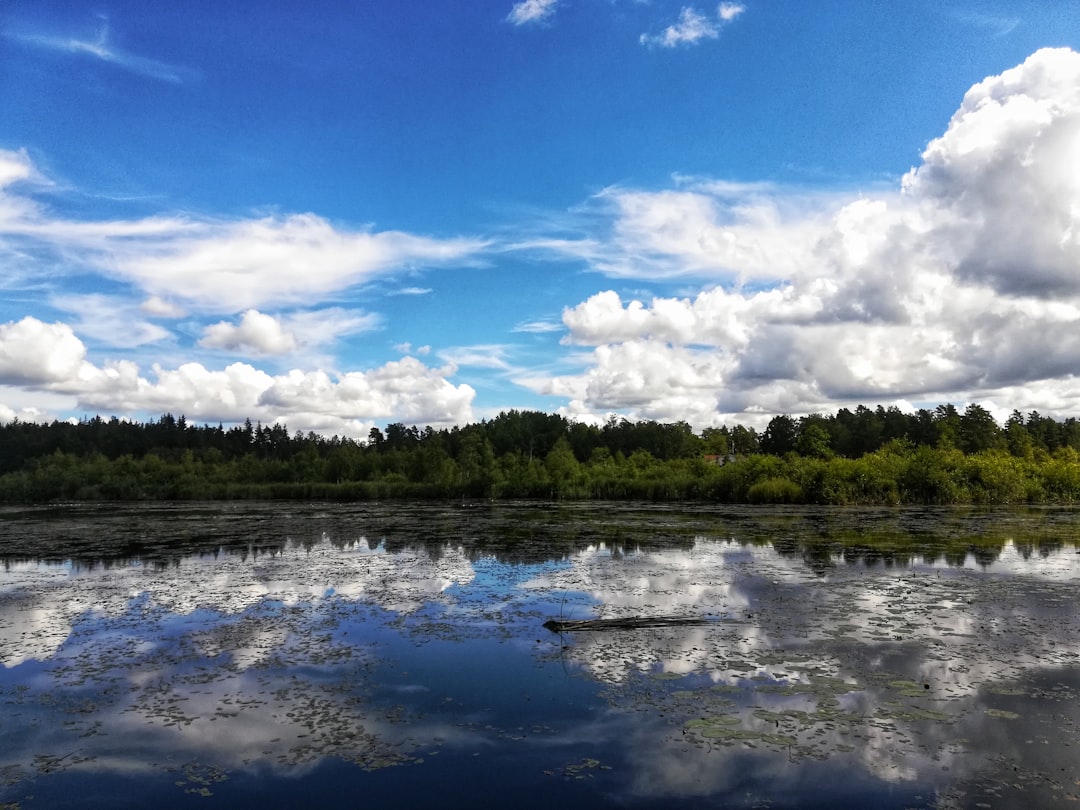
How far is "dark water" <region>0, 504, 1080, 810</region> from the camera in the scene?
244 inches

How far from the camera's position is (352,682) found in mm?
9016

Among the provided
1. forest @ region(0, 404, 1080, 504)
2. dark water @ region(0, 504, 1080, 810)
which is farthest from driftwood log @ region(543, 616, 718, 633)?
forest @ region(0, 404, 1080, 504)

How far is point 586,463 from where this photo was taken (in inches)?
3278

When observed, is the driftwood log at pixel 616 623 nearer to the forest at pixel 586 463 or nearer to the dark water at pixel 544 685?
the dark water at pixel 544 685

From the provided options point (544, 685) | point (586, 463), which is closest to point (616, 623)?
point (544, 685)

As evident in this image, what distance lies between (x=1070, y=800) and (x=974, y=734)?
1.34 meters

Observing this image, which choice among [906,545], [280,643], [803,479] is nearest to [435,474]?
[803,479]

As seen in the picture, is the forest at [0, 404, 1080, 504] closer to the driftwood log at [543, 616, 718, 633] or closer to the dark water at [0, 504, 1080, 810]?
the dark water at [0, 504, 1080, 810]

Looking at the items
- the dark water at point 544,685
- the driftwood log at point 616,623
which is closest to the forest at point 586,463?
the dark water at point 544,685

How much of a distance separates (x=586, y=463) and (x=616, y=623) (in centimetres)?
7181

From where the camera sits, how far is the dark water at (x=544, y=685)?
6.20m

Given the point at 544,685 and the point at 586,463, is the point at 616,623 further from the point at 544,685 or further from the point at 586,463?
the point at 586,463

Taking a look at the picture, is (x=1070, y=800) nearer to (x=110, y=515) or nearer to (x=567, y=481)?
(x=110, y=515)

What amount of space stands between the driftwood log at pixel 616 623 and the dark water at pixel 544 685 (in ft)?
0.64
